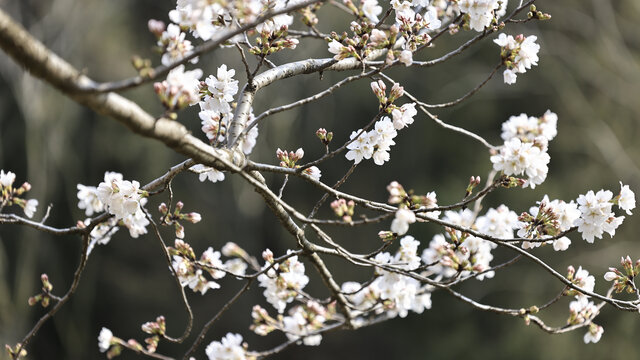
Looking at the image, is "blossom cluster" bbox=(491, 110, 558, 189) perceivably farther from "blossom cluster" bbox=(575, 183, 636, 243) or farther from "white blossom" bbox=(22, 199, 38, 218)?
"white blossom" bbox=(22, 199, 38, 218)

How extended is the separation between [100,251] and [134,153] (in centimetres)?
140

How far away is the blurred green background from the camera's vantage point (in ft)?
20.1

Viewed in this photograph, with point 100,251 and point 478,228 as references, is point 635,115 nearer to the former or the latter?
point 478,228

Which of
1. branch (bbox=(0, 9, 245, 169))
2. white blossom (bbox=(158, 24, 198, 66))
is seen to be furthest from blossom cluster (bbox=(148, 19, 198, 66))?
branch (bbox=(0, 9, 245, 169))

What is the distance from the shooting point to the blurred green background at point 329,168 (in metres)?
6.14

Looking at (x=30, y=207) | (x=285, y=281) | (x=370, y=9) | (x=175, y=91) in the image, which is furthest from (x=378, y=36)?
(x=30, y=207)

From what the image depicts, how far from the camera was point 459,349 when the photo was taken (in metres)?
6.43

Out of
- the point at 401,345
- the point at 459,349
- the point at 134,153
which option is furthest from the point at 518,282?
the point at 134,153

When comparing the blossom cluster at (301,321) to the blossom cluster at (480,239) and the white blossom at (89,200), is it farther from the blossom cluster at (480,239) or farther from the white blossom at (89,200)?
the white blossom at (89,200)

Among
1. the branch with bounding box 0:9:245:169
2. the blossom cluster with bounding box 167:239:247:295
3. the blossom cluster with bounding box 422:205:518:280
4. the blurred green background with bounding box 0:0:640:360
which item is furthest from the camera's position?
the blurred green background with bounding box 0:0:640:360

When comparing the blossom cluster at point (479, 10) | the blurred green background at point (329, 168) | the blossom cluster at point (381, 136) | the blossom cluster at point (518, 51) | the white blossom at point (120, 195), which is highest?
the blurred green background at point (329, 168)

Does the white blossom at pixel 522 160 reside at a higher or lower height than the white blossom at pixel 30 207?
lower

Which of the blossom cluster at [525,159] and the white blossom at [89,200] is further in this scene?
the white blossom at [89,200]

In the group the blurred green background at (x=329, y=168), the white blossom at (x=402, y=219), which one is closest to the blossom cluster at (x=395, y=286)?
the white blossom at (x=402, y=219)
